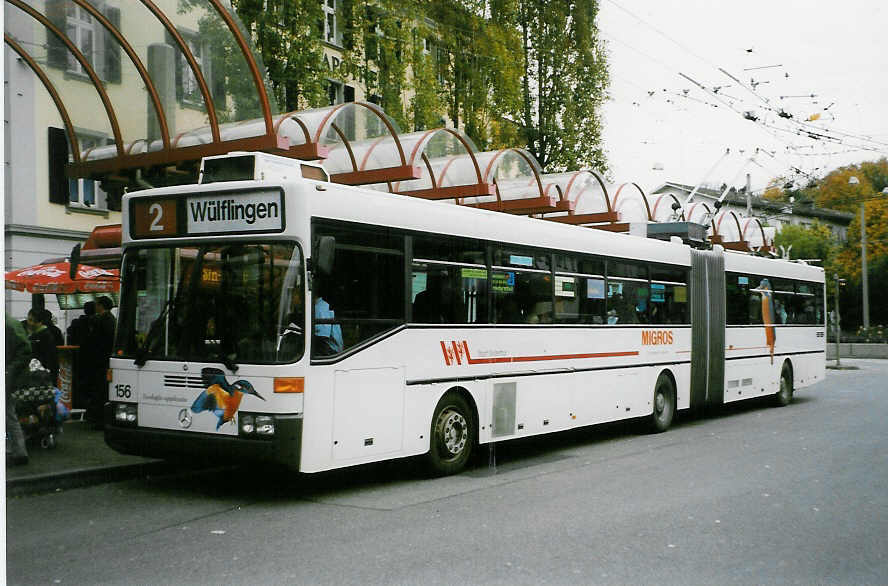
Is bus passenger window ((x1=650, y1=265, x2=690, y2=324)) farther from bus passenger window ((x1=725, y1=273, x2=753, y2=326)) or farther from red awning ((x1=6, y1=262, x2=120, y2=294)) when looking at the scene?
red awning ((x1=6, y1=262, x2=120, y2=294))

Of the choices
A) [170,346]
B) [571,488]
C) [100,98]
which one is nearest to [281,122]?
[100,98]

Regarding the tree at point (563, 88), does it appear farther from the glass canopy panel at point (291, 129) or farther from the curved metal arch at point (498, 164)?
the glass canopy panel at point (291, 129)

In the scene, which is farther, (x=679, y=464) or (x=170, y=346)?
(x=679, y=464)

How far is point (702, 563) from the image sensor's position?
6504mm

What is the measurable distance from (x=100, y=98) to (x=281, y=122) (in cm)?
281

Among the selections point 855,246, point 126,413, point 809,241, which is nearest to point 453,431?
point 126,413

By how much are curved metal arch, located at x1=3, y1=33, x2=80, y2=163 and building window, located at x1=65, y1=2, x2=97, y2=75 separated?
45 cm

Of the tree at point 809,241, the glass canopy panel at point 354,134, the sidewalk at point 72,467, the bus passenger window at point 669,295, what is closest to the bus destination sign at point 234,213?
the sidewalk at point 72,467

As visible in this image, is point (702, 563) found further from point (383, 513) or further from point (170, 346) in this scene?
point (170, 346)

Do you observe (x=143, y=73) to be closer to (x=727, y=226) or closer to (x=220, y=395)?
(x=220, y=395)

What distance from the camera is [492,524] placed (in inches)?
306

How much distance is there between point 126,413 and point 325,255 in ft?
8.18

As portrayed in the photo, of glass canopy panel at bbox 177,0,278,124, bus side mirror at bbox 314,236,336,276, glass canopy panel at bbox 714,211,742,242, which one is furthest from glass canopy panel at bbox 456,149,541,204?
bus side mirror at bbox 314,236,336,276

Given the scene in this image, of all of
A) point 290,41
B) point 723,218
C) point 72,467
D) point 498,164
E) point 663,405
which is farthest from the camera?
point 723,218
